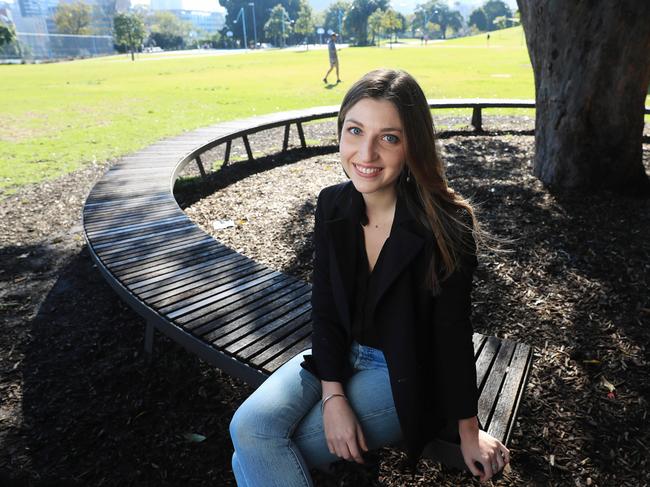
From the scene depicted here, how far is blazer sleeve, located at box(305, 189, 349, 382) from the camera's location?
6.49ft

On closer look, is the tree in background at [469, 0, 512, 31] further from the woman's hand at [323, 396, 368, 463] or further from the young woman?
the woman's hand at [323, 396, 368, 463]

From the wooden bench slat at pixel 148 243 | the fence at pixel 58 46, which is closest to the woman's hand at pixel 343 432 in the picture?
the wooden bench slat at pixel 148 243

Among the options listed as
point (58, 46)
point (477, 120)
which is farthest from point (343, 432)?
point (58, 46)

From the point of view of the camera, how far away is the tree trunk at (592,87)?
5.28 m

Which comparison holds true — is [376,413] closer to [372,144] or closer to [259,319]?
[372,144]

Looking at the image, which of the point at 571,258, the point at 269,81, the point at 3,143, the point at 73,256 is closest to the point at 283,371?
the point at 571,258

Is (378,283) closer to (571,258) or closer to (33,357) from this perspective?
(33,357)

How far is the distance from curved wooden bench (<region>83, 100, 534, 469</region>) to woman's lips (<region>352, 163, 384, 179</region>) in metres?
1.02

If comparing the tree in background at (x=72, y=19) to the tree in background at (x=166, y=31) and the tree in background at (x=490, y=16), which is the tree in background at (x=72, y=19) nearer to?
the tree in background at (x=166, y=31)

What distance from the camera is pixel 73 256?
5152mm

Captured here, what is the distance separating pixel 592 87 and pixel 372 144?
4.81 m

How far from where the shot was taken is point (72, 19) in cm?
9556

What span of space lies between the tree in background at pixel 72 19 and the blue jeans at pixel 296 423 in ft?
371

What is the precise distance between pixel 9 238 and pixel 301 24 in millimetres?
112197
